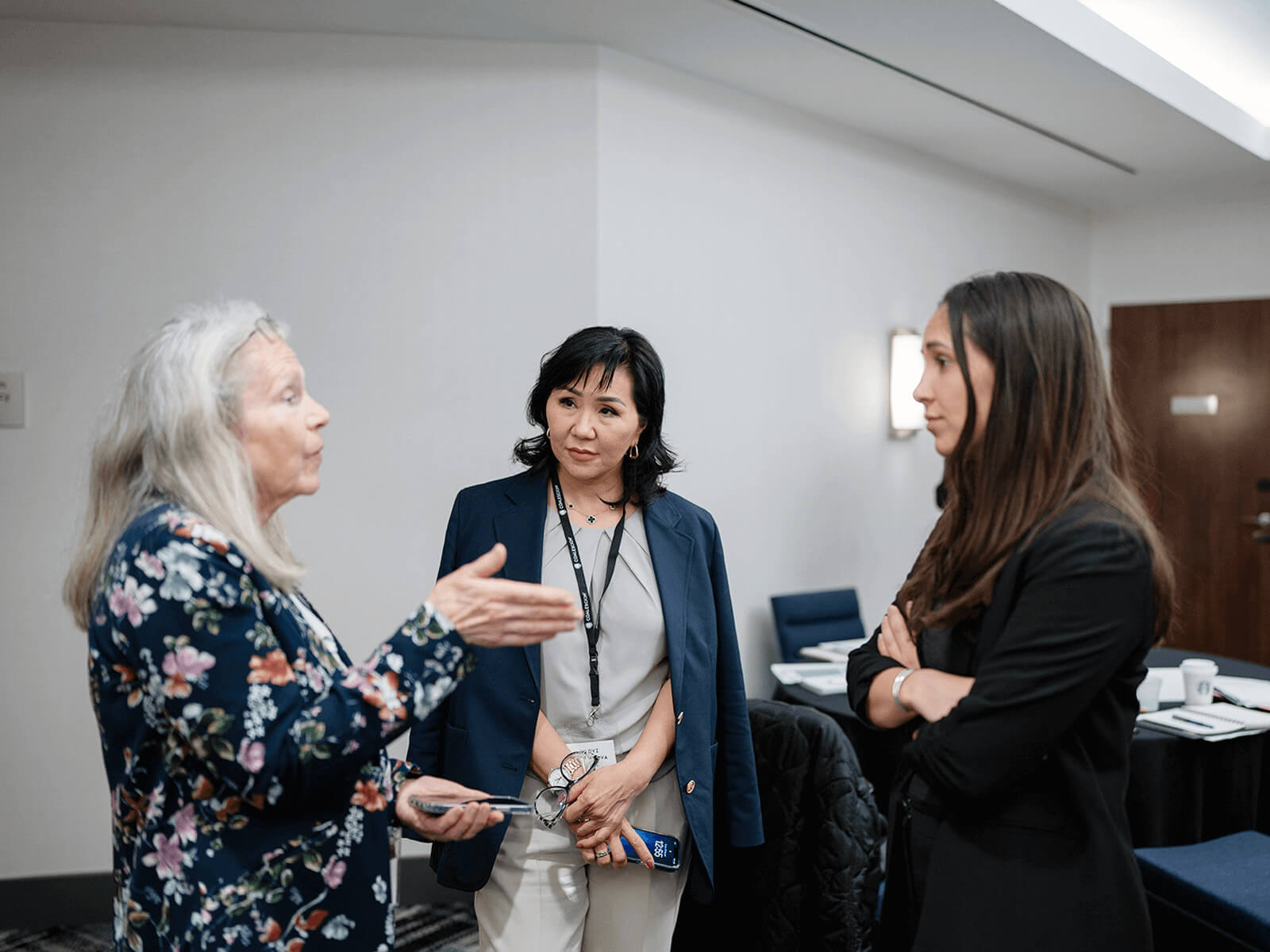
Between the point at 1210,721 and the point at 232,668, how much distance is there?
2.57 m

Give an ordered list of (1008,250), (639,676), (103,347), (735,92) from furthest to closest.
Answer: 1. (1008,250)
2. (735,92)
3. (103,347)
4. (639,676)

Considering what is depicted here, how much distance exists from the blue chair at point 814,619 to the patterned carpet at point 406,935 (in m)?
1.56

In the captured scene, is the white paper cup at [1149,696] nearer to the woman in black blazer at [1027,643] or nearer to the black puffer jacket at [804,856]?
the black puffer jacket at [804,856]

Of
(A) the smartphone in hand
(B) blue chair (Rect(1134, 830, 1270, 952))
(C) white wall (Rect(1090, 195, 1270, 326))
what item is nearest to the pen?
(B) blue chair (Rect(1134, 830, 1270, 952))

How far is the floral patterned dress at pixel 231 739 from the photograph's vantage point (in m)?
1.21

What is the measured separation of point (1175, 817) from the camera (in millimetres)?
2686

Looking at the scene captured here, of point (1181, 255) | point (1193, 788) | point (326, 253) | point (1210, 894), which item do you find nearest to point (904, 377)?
point (1181, 255)

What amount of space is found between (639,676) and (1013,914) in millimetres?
850

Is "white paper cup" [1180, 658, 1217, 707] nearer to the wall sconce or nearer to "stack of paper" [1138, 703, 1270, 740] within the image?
"stack of paper" [1138, 703, 1270, 740]

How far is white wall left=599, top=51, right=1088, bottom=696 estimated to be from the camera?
371cm

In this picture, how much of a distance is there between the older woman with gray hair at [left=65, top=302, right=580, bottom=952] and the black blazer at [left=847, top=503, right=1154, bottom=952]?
0.57 meters

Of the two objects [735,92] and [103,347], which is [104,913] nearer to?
[103,347]

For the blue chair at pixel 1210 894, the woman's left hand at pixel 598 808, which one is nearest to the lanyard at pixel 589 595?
the woman's left hand at pixel 598 808

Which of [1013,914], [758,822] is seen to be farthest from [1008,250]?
[1013,914]
